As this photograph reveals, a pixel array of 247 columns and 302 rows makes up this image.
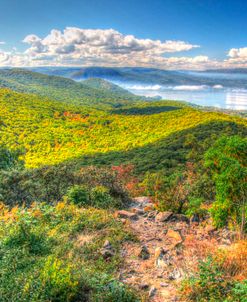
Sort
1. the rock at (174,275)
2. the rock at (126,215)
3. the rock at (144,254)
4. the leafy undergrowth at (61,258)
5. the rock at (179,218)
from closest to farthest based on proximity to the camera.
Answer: the leafy undergrowth at (61,258) → the rock at (174,275) → the rock at (144,254) → the rock at (179,218) → the rock at (126,215)

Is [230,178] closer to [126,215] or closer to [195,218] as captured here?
[195,218]

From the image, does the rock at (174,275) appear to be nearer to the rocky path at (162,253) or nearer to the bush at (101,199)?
the rocky path at (162,253)

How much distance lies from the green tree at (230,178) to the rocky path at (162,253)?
84 cm

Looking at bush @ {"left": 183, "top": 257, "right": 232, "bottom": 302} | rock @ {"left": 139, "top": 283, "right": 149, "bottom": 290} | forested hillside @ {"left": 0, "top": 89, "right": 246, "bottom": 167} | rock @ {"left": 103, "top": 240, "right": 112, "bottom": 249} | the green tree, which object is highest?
the green tree

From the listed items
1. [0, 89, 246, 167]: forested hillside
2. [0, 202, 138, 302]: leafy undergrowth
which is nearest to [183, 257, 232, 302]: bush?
[0, 202, 138, 302]: leafy undergrowth

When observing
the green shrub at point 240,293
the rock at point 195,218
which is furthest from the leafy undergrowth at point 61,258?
the rock at point 195,218

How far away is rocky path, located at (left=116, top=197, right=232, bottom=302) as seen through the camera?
482cm

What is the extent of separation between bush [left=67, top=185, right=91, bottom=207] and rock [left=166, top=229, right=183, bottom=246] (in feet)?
11.6

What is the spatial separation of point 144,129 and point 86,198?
60.5 metres

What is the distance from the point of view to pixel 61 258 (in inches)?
214

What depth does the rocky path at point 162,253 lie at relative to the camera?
4.82m

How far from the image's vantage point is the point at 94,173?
1240 cm

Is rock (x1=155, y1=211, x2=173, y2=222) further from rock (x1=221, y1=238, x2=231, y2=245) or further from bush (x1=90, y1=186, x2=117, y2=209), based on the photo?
rock (x1=221, y1=238, x2=231, y2=245)

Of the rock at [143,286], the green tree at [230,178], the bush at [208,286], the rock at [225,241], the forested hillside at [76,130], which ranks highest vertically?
the green tree at [230,178]
